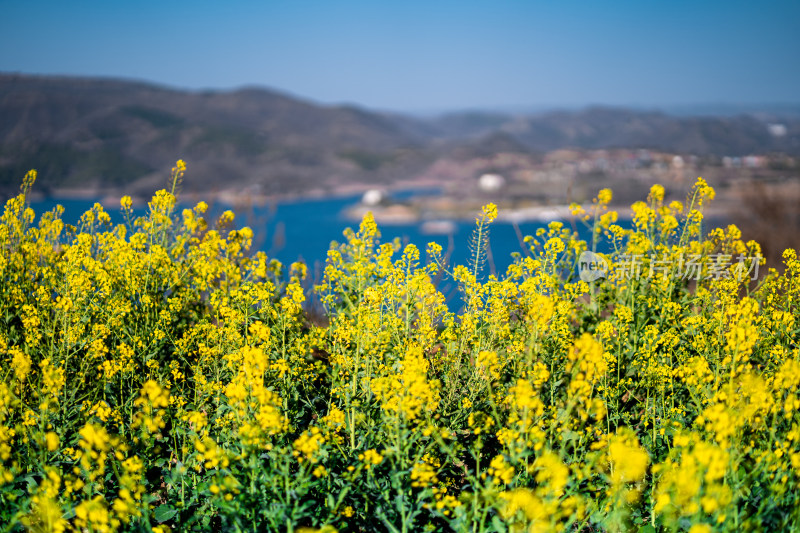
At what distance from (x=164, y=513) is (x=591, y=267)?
484 centimetres

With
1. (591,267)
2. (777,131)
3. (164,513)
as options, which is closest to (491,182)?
(777,131)

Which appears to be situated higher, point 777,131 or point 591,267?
point 777,131

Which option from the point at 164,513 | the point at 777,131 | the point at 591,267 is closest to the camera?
the point at 164,513

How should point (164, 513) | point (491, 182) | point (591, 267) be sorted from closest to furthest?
point (164, 513)
point (591, 267)
point (491, 182)

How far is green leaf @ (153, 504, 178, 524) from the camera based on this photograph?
3783mm

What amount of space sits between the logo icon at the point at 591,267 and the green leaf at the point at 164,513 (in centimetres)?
458

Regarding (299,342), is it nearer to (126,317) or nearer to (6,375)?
(126,317)

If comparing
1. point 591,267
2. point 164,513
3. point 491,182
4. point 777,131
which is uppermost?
point 777,131

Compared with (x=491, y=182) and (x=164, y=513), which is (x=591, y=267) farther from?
(x=491, y=182)

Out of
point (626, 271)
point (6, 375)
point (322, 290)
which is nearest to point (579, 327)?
point (626, 271)

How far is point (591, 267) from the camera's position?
20.5 ft

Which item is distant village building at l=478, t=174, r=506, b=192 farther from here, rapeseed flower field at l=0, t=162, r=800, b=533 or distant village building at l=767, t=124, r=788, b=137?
rapeseed flower field at l=0, t=162, r=800, b=533

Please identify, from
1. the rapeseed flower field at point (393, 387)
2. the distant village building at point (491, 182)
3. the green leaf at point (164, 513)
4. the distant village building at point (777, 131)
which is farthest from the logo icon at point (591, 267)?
the distant village building at point (777, 131)

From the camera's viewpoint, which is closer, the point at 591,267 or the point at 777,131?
the point at 591,267
